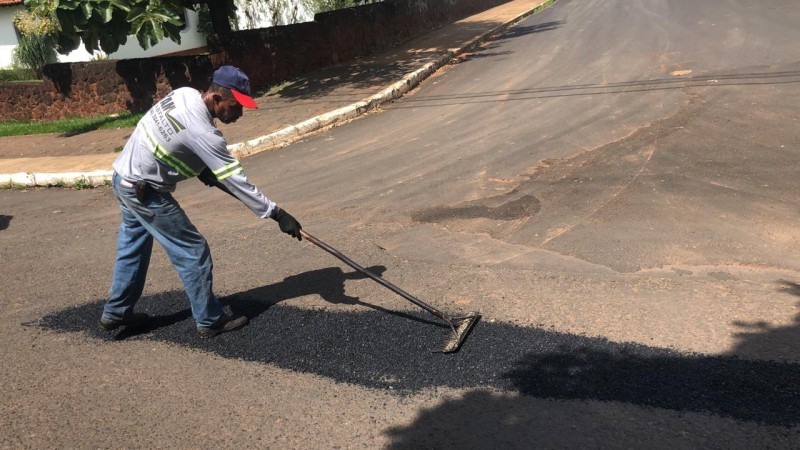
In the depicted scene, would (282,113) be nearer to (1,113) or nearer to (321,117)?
(321,117)

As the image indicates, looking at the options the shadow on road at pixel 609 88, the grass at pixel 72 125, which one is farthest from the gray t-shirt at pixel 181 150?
the grass at pixel 72 125

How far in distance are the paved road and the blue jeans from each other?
260mm

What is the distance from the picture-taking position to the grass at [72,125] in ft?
46.0

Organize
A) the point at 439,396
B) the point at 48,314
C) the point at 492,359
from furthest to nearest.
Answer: the point at 48,314 < the point at 492,359 < the point at 439,396

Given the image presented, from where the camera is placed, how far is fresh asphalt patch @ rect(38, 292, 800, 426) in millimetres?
3756

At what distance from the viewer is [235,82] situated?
445cm


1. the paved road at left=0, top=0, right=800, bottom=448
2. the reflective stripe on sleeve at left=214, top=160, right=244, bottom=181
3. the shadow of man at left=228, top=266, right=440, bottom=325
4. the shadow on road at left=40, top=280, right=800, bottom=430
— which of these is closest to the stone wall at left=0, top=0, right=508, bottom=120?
the paved road at left=0, top=0, right=800, bottom=448

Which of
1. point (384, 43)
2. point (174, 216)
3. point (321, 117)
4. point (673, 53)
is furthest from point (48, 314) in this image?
point (384, 43)

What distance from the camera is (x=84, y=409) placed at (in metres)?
4.10

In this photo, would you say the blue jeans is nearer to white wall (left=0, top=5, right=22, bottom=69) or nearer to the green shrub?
the green shrub

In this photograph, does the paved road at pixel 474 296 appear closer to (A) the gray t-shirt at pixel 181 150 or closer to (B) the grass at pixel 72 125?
(A) the gray t-shirt at pixel 181 150

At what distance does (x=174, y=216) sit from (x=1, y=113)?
14.4 meters


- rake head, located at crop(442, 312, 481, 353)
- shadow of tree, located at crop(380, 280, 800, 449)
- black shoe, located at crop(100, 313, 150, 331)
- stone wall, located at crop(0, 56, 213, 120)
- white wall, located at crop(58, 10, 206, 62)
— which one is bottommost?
shadow of tree, located at crop(380, 280, 800, 449)

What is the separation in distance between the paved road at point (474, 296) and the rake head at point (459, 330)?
0.30 ft
